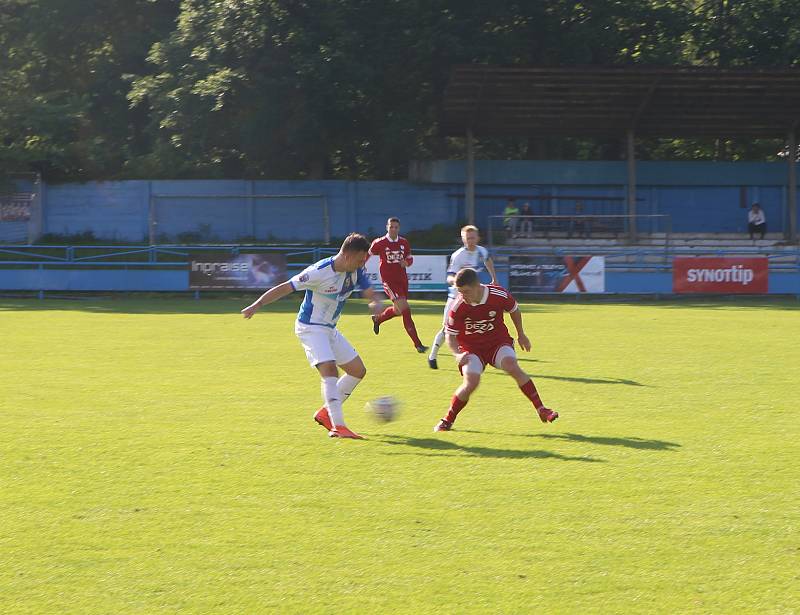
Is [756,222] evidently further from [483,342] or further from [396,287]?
[483,342]

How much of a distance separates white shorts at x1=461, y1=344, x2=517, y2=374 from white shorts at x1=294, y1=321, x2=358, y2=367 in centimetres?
103

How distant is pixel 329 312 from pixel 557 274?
20.2m

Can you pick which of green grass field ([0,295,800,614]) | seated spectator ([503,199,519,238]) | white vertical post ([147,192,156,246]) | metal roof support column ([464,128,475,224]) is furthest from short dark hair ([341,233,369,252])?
white vertical post ([147,192,156,246])

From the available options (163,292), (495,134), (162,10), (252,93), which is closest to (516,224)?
(495,134)

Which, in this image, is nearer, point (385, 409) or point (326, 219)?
point (385, 409)

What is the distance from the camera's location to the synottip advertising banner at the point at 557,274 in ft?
93.9

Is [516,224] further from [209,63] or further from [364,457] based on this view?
[364,457]

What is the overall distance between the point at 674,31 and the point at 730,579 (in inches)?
1501

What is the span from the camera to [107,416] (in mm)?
10047

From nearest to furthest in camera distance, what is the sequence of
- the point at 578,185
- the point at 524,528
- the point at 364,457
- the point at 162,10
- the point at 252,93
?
the point at 524,528 < the point at 364,457 < the point at 252,93 < the point at 578,185 < the point at 162,10

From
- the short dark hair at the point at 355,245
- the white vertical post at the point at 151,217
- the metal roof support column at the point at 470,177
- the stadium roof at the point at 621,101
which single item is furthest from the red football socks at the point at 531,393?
the white vertical post at the point at 151,217

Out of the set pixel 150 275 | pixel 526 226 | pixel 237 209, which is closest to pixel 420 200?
pixel 526 226

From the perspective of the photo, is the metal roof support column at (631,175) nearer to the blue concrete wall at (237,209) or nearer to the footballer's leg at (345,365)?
the blue concrete wall at (237,209)

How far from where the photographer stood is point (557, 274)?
2873 centimetres
